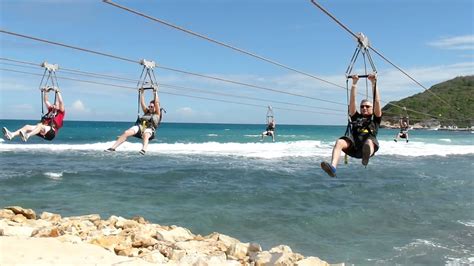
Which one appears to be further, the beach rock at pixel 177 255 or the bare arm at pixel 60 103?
the bare arm at pixel 60 103

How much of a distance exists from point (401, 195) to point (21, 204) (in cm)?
1560

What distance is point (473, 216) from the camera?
16.6 meters

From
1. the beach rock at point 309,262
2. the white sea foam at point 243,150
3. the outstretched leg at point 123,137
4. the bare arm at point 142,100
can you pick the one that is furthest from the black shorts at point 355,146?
the white sea foam at point 243,150

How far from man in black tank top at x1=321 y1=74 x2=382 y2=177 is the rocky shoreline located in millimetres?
2711

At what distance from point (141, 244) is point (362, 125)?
18.5 ft

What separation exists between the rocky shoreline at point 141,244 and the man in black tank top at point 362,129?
2.71 metres

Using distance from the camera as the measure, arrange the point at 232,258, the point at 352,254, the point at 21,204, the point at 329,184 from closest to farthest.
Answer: the point at 232,258
the point at 352,254
the point at 21,204
the point at 329,184

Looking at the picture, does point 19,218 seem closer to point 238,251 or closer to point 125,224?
point 125,224

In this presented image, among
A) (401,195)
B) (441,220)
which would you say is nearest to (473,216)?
(441,220)

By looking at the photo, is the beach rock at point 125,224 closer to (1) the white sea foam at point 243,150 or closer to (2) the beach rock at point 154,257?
(2) the beach rock at point 154,257

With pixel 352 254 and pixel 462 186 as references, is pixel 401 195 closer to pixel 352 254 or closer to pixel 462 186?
pixel 462 186

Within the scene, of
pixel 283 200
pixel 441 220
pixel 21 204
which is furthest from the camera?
pixel 283 200

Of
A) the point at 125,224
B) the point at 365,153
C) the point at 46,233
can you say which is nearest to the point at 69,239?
the point at 46,233

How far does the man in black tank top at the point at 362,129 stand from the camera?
8773 millimetres
